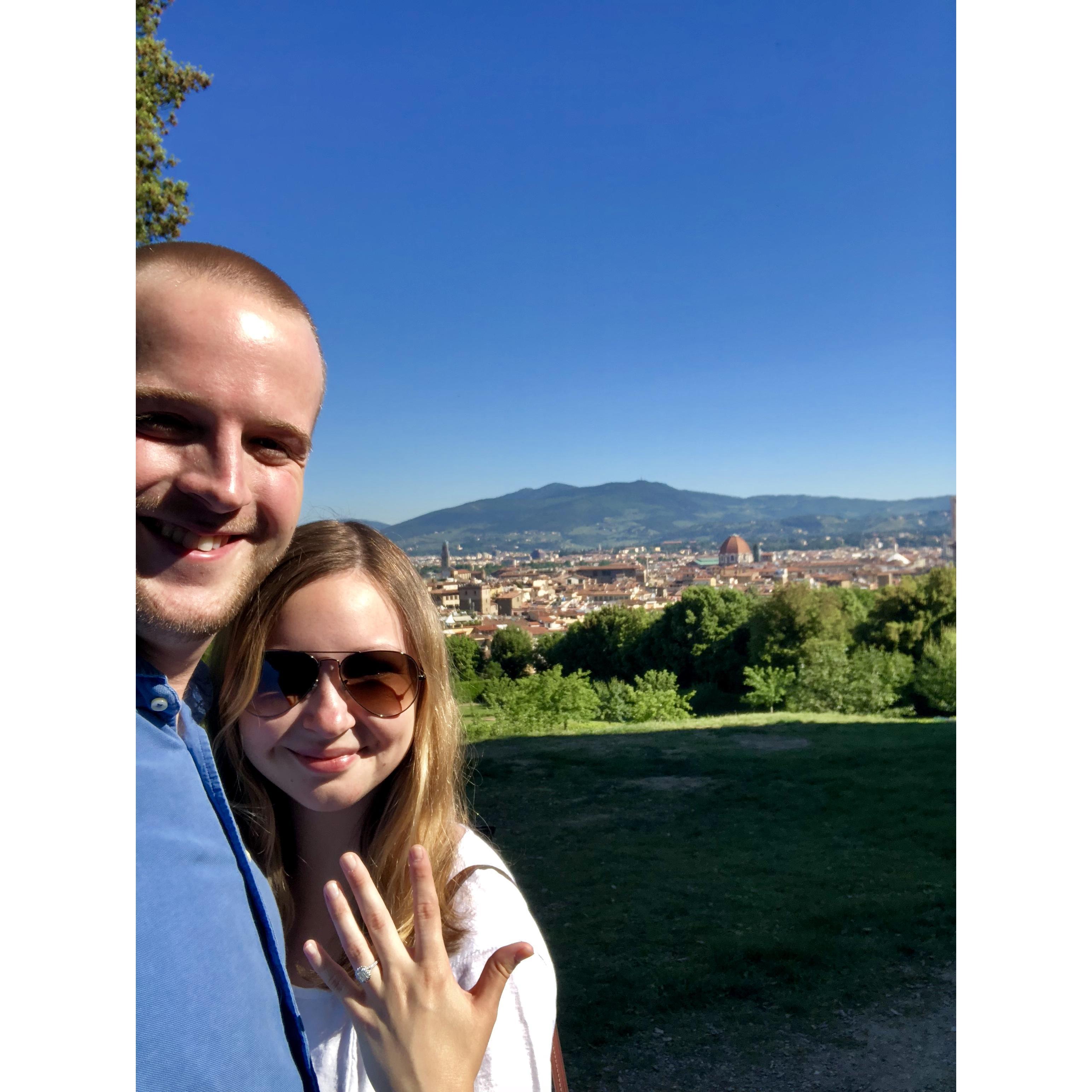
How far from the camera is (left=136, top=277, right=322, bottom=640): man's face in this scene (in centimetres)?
60

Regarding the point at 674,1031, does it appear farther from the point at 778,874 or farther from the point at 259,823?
the point at 259,823

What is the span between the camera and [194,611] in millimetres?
654

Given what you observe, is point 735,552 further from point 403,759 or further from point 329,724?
point 329,724

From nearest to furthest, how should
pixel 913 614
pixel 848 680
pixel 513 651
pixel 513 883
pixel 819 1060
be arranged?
pixel 513 883, pixel 819 1060, pixel 513 651, pixel 848 680, pixel 913 614

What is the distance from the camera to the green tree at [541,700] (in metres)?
8.73

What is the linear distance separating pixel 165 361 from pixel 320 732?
0.51m

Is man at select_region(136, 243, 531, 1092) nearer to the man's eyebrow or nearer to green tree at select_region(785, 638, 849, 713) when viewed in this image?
the man's eyebrow

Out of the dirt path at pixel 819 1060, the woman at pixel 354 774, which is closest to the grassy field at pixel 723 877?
the dirt path at pixel 819 1060

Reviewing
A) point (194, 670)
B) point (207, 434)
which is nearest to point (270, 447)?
point (207, 434)

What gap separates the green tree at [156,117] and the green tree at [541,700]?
19.8 ft

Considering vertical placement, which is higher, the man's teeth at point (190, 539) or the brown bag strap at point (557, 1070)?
the man's teeth at point (190, 539)

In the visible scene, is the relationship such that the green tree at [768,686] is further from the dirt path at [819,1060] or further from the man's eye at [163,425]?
the man's eye at [163,425]

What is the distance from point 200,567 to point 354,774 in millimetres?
439
